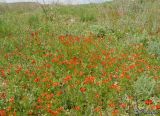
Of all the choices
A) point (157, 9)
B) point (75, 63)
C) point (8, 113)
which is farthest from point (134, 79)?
point (157, 9)

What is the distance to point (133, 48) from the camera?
35.4ft

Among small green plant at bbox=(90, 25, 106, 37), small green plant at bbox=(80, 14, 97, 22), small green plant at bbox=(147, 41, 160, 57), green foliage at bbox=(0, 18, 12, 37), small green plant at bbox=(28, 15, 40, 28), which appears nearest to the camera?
small green plant at bbox=(147, 41, 160, 57)

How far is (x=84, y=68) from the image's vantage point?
9.10m

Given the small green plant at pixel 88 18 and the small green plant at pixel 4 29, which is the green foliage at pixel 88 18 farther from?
the small green plant at pixel 4 29

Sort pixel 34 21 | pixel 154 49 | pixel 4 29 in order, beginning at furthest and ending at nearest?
pixel 34 21 → pixel 4 29 → pixel 154 49

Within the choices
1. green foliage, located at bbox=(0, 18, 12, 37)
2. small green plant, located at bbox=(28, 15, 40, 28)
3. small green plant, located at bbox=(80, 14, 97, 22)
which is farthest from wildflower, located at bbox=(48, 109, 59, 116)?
small green plant, located at bbox=(80, 14, 97, 22)

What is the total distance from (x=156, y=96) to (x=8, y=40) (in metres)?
Result: 5.55

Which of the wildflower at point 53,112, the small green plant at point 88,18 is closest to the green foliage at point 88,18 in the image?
the small green plant at point 88,18

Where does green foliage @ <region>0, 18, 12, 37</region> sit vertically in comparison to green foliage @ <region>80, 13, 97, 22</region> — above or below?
above

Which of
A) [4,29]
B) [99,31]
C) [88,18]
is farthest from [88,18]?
[4,29]

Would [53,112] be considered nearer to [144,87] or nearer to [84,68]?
[144,87]

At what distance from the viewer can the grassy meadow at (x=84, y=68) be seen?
7.16 meters

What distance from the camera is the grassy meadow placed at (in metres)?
7.16

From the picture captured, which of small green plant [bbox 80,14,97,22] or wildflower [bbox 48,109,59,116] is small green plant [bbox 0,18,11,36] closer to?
small green plant [bbox 80,14,97,22]
